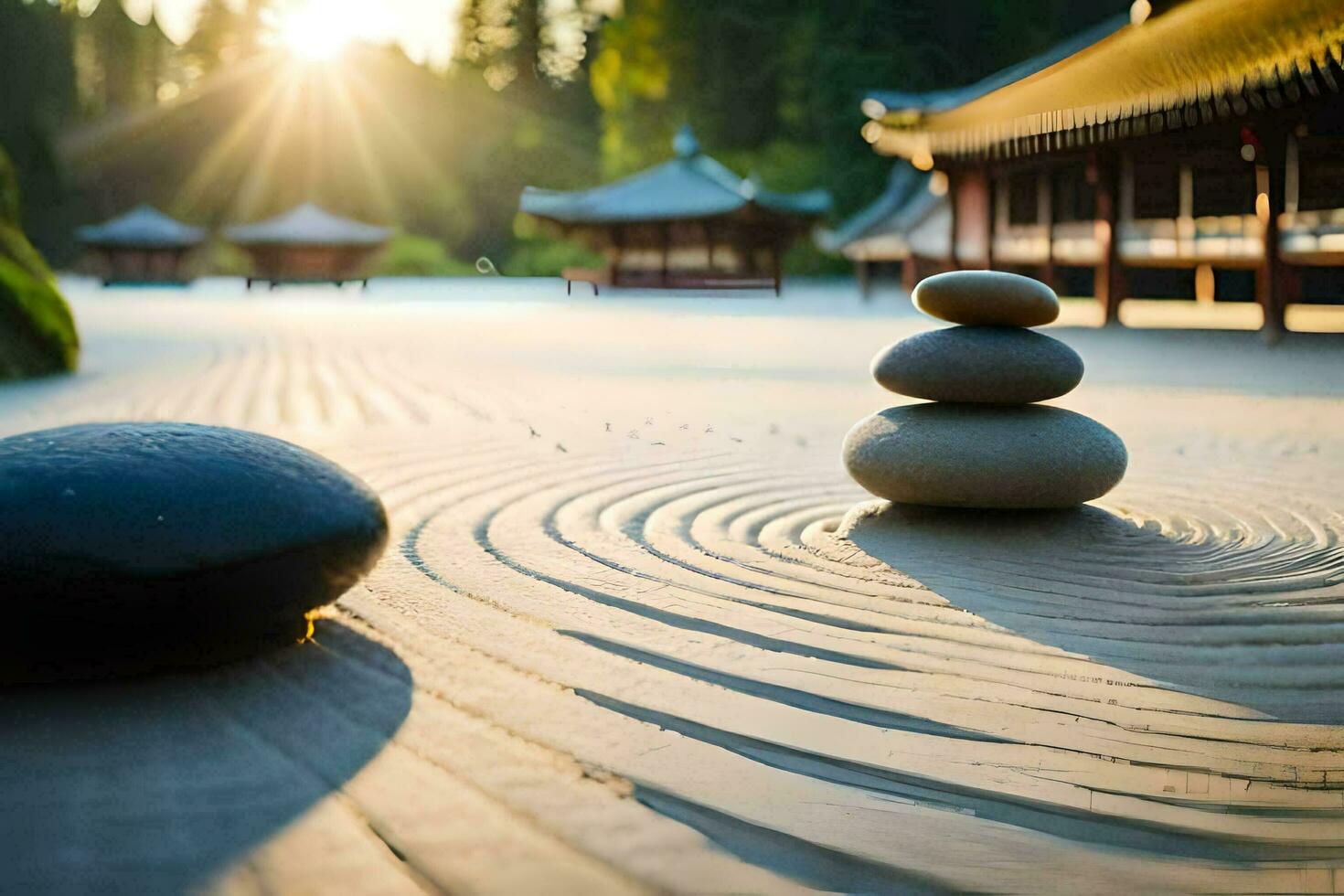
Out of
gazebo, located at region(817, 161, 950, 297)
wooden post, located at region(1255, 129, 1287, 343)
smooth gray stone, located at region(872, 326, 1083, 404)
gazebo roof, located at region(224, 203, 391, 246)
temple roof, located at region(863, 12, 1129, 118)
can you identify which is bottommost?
smooth gray stone, located at region(872, 326, 1083, 404)

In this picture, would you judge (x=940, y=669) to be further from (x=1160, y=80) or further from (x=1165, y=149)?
(x=1165, y=149)

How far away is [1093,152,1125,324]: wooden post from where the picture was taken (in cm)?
1603

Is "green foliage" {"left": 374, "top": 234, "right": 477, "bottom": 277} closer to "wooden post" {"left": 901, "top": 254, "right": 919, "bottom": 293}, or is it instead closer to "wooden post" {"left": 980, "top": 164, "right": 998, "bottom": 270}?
"wooden post" {"left": 901, "top": 254, "right": 919, "bottom": 293}

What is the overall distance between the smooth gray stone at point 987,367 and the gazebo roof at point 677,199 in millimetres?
25493

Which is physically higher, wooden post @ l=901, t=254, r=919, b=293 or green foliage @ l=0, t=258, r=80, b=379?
wooden post @ l=901, t=254, r=919, b=293

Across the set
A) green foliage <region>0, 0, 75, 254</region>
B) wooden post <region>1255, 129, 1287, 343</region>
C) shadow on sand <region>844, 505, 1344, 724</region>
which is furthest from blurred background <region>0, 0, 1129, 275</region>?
shadow on sand <region>844, 505, 1344, 724</region>

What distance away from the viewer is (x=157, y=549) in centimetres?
296

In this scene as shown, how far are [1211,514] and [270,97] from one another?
60745mm

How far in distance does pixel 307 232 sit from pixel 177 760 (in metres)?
40.5

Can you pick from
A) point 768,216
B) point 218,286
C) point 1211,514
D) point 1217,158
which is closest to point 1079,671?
point 1211,514

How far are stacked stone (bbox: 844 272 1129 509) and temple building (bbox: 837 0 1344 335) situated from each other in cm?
738

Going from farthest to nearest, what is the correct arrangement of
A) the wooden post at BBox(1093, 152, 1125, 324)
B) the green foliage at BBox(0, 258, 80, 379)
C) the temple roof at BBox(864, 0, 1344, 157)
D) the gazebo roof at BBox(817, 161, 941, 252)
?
the gazebo roof at BBox(817, 161, 941, 252), the wooden post at BBox(1093, 152, 1125, 324), the green foliage at BBox(0, 258, 80, 379), the temple roof at BBox(864, 0, 1344, 157)

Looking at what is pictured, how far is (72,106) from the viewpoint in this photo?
58750 millimetres

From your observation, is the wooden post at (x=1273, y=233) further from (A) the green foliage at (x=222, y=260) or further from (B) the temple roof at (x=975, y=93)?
(A) the green foliage at (x=222, y=260)
